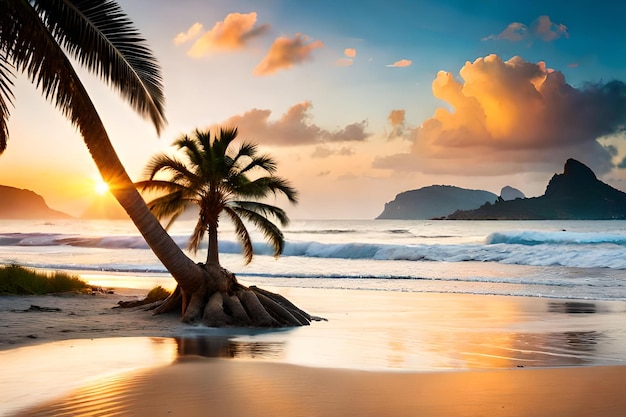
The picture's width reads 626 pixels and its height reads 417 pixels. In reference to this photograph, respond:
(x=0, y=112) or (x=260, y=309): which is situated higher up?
(x=0, y=112)

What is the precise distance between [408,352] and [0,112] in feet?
28.4

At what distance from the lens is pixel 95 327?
13.4 meters

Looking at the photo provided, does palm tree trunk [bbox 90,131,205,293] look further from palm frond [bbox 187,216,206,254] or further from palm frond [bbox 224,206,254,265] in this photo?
palm frond [bbox 224,206,254,265]

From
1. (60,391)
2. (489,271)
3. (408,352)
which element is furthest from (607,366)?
(489,271)

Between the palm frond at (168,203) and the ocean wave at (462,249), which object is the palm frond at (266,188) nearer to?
the palm frond at (168,203)

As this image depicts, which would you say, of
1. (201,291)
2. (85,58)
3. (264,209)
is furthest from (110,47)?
(264,209)

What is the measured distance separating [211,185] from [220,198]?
49 centimetres

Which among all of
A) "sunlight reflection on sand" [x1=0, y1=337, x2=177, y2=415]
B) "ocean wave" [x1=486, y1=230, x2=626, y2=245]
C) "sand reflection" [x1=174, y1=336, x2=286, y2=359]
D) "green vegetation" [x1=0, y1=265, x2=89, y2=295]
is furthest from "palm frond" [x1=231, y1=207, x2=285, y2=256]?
"ocean wave" [x1=486, y1=230, x2=626, y2=245]

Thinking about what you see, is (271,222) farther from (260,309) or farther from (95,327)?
(95,327)

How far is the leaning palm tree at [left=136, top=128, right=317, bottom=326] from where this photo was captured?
1553 centimetres

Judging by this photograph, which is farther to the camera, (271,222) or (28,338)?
(271,222)

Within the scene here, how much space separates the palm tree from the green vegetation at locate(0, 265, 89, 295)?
438 cm

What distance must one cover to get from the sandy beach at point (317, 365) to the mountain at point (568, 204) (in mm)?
155321

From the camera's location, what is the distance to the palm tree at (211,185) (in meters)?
18.2
